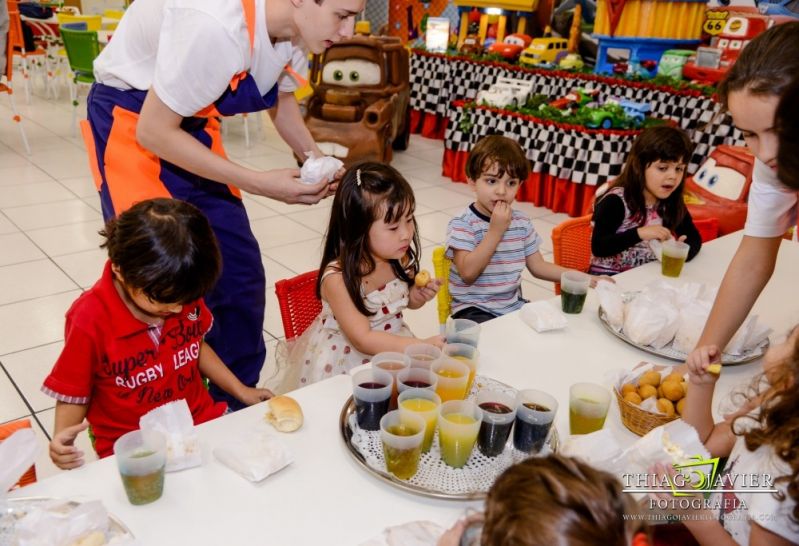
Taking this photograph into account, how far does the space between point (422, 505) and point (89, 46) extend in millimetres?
6454

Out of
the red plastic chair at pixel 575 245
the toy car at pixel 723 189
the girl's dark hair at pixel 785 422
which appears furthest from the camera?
the toy car at pixel 723 189

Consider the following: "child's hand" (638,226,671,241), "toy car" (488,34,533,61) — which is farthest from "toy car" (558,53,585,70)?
"child's hand" (638,226,671,241)

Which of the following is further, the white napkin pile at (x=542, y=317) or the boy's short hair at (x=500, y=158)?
the boy's short hair at (x=500, y=158)

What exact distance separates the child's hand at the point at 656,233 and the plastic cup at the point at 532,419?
1.36 m

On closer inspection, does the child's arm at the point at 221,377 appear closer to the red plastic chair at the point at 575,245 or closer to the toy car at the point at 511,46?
the red plastic chair at the point at 575,245

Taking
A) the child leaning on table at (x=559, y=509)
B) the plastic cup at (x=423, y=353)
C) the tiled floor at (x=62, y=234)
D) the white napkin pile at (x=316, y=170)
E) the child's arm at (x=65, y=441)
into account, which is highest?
the white napkin pile at (x=316, y=170)

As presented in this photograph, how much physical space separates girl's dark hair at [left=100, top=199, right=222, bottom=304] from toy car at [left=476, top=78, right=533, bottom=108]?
4395mm

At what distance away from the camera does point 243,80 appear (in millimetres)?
1855

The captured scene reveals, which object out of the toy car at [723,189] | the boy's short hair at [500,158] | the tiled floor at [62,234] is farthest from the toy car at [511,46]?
the boy's short hair at [500,158]

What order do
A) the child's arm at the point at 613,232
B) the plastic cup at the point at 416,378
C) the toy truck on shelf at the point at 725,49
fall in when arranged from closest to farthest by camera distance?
the plastic cup at the point at 416,378 < the child's arm at the point at 613,232 < the toy truck on shelf at the point at 725,49

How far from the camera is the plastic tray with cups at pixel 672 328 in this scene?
1686 millimetres

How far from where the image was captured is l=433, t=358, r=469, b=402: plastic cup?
139 cm

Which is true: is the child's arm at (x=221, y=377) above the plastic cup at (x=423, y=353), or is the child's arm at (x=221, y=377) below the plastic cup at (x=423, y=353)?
below

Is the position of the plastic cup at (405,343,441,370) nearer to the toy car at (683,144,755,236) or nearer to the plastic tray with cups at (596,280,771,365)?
the plastic tray with cups at (596,280,771,365)
